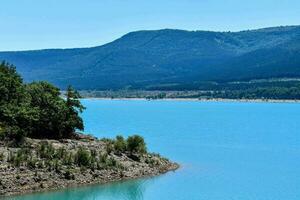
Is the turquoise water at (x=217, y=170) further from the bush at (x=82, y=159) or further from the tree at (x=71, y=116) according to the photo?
the tree at (x=71, y=116)

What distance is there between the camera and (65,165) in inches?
1937

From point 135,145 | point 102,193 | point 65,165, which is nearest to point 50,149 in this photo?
point 65,165

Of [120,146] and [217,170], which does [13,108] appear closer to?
[120,146]

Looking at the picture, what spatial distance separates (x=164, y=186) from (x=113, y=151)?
289 inches

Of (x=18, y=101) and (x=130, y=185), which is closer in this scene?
(x=130, y=185)

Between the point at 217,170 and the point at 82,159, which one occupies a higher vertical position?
the point at 82,159

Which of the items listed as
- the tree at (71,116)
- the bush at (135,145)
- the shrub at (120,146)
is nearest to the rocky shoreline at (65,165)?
the shrub at (120,146)

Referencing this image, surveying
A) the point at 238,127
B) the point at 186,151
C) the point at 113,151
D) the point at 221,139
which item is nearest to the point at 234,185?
the point at 113,151

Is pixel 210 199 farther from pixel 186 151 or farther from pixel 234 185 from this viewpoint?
pixel 186 151

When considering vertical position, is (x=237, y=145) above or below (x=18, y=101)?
below

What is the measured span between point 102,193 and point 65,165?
3.84m

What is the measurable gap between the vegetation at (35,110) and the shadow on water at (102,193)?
29.2 feet

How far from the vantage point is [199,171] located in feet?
193

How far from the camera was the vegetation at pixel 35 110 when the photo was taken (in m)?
54.7
